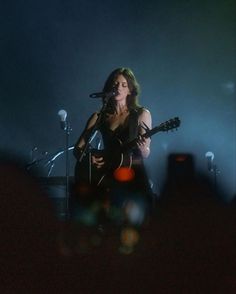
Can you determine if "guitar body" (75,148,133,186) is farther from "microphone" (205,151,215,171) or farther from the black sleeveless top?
"microphone" (205,151,215,171)

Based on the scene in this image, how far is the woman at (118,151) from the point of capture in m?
3.42

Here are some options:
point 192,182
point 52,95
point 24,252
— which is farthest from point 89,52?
point 24,252

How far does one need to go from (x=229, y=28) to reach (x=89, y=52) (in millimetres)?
1348

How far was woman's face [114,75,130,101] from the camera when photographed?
3650 mm

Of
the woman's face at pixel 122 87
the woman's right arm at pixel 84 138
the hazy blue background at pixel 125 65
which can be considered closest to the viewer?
the woman's right arm at pixel 84 138

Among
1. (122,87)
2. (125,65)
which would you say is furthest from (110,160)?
(125,65)

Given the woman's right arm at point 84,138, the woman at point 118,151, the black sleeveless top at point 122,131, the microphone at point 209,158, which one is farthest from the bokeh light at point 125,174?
the microphone at point 209,158

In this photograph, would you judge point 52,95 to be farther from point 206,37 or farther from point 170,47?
point 206,37

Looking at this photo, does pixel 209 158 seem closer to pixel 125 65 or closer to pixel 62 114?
pixel 125 65

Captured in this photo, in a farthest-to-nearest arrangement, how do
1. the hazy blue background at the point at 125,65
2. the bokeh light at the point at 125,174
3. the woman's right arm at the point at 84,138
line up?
the hazy blue background at the point at 125,65 → the woman's right arm at the point at 84,138 → the bokeh light at the point at 125,174

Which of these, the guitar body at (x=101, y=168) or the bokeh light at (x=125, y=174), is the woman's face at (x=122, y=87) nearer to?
the guitar body at (x=101, y=168)

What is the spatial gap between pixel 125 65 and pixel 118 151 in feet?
5.06

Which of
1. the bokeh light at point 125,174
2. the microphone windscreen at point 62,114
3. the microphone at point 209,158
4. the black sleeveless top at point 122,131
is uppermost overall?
the microphone windscreen at point 62,114

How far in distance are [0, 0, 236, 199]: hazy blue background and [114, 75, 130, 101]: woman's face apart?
46.1 inches
